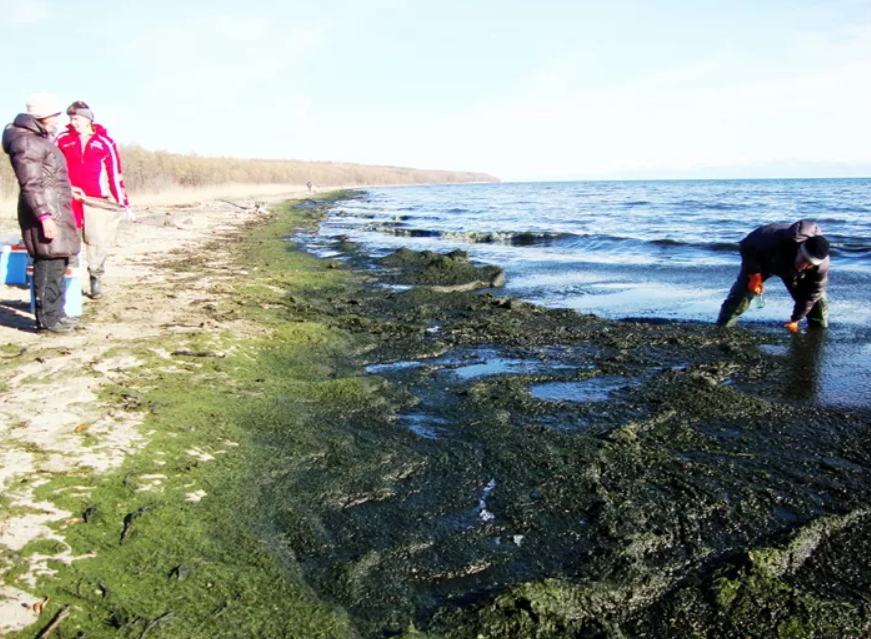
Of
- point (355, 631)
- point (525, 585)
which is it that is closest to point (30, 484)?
point (355, 631)

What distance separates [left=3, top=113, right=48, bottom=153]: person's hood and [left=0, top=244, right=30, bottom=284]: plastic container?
2.02 m

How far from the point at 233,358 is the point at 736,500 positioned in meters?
4.12

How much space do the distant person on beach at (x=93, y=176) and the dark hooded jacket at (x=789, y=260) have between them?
7.40 metres

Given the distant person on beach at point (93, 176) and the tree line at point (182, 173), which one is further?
the tree line at point (182, 173)

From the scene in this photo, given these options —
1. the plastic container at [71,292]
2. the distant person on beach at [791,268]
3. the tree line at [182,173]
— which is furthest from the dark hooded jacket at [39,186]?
the tree line at [182,173]

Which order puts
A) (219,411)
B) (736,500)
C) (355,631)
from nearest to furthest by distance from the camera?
(355,631)
(736,500)
(219,411)

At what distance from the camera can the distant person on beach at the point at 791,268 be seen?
6.50 m

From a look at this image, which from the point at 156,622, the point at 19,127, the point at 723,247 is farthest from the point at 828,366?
the point at 723,247

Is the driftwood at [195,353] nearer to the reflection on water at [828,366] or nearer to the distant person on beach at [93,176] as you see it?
the distant person on beach at [93,176]

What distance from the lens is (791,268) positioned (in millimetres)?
6762

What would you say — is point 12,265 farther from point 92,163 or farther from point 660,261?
point 660,261

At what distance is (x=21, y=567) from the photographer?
2396 millimetres

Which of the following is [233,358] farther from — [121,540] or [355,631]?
[355,631]

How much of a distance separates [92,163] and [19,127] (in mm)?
1665
